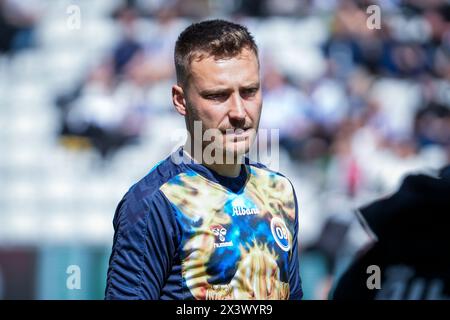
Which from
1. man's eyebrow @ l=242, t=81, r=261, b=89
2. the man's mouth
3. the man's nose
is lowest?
the man's mouth

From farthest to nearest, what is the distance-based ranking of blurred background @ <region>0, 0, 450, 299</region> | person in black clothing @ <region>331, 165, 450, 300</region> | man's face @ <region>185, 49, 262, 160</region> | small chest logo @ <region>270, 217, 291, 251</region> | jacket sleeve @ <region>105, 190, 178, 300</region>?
blurred background @ <region>0, 0, 450, 299</region> → person in black clothing @ <region>331, 165, 450, 300</region> → small chest logo @ <region>270, 217, 291, 251</region> → man's face @ <region>185, 49, 262, 160</region> → jacket sleeve @ <region>105, 190, 178, 300</region>

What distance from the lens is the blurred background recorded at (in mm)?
8789

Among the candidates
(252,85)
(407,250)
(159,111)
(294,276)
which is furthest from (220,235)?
(159,111)

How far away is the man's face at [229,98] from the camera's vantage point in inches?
113

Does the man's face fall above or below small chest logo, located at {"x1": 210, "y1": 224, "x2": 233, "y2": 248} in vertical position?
above

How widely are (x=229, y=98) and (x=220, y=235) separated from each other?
1.50 feet

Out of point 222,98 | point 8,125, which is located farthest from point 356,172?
point 222,98

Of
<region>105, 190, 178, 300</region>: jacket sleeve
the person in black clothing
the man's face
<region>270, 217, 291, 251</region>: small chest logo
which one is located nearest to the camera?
<region>105, 190, 178, 300</region>: jacket sleeve

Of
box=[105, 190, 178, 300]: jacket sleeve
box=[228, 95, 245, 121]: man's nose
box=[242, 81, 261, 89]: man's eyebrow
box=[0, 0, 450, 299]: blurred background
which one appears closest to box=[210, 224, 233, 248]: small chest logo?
box=[105, 190, 178, 300]: jacket sleeve

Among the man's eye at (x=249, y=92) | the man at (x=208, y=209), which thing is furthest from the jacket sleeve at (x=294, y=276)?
the man's eye at (x=249, y=92)

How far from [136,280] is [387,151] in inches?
263

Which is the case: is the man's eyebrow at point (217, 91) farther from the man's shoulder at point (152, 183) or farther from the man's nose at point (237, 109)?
the man's shoulder at point (152, 183)

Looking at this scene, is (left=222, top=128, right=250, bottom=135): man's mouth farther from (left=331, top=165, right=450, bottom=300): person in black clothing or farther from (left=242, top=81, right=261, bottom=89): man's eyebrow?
(left=331, top=165, right=450, bottom=300): person in black clothing

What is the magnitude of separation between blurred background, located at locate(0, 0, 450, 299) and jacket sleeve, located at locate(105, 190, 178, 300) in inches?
222
